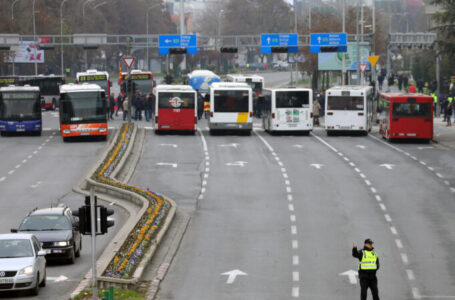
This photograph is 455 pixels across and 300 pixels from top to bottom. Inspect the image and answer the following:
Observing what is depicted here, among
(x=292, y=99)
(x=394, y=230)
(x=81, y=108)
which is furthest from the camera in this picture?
(x=292, y=99)

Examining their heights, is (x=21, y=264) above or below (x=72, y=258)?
above

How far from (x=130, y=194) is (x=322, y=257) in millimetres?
10337

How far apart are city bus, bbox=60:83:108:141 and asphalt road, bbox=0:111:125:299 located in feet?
2.02

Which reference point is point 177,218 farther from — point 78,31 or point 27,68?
point 27,68

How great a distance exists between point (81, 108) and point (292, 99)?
35.4 ft

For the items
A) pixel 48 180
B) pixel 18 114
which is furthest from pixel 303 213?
pixel 18 114

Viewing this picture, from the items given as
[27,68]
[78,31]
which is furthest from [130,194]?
[27,68]

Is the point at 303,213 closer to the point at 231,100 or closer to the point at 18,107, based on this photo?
the point at 231,100

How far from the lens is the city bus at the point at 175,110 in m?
52.8

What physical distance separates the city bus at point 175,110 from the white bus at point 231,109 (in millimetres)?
1070

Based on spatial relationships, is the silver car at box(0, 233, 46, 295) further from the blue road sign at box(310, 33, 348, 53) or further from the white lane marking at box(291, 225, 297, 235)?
the blue road sign at box(310, 33, 348, 53)

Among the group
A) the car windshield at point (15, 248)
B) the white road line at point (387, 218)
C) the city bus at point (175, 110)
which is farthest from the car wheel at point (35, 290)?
the city bus at point (175, 110)

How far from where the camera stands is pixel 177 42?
80.4 m

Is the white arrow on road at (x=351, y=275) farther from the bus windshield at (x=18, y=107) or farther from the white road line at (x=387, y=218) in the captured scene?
the bus windshield at (x=18, y=107)
